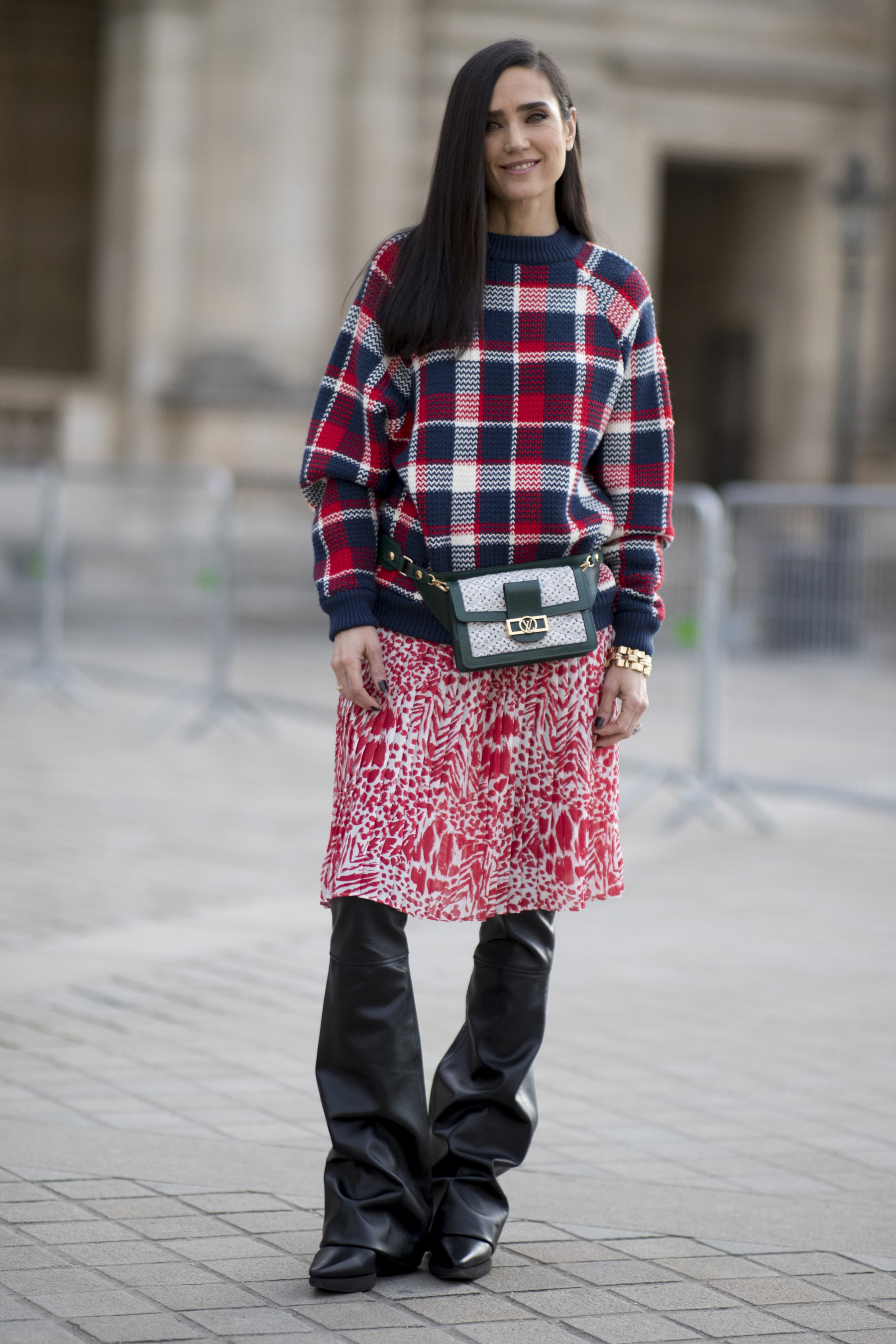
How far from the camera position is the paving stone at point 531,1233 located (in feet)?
11.2

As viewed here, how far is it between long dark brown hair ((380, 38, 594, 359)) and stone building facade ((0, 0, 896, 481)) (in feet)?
55.0

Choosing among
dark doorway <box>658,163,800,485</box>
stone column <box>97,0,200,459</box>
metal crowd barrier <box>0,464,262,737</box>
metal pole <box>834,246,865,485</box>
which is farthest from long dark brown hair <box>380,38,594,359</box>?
dark doorway <box>658,163,800,485</box>

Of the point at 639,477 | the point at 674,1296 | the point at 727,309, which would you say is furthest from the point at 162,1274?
the point at 727,309

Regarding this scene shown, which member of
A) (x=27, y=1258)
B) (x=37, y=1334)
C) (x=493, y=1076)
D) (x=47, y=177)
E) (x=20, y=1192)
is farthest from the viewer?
(x=47, y=177)

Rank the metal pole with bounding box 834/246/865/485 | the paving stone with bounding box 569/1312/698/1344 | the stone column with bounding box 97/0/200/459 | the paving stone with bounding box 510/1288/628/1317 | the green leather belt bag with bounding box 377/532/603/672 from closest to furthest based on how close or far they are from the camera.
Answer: the paving stone with bounding box 569/1312/698/1344
the paving stone with bounding box 510/1288/628/1317
the green leather belt bag with bounding box 377/532/603/672
the metal pole with bounding box 834/246/865/485
the stone column with bounding box 97/0/200/459

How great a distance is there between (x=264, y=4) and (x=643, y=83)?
4736 millimetres

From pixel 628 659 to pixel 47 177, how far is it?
72.5 feet

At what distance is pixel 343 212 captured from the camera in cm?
2067

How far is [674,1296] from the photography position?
10.3ft

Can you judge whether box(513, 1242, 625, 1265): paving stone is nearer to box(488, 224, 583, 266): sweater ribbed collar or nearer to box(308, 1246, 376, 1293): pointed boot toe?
box(308, 1246, 376, 1293): pointed boot toe

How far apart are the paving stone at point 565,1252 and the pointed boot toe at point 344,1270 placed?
0.35 metres

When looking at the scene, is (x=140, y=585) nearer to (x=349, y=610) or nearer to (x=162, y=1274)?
(x=349, y=610)

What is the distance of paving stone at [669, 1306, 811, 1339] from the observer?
118 inches

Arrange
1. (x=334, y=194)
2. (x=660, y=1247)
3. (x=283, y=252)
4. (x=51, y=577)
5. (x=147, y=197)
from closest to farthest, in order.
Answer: (x=660, y=1247), (x=51, y=577), (x=147, y=197), (x=283, y=252), (x=334, y=194)
